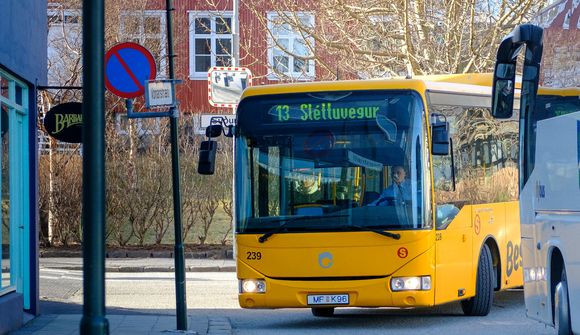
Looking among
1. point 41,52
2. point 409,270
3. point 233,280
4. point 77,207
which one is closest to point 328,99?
point 409,270

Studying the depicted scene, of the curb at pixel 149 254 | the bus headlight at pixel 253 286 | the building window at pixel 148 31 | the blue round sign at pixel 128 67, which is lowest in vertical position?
the curb at pixel 149 254

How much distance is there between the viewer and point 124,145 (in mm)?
29812

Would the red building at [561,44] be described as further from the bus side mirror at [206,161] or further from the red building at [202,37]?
the red building at [202,37]

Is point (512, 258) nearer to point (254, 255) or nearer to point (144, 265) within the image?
point (254, 255)

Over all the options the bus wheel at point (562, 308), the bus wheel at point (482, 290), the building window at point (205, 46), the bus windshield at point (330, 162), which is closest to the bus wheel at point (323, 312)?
the bus wheel at point (482, 290)

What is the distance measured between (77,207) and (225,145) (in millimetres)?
3725

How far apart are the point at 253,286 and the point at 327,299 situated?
0.92 metres

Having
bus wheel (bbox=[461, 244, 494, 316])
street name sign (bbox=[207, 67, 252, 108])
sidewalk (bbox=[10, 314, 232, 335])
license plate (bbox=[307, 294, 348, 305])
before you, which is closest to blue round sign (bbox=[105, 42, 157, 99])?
sidewalk (bbox=[10, 314, 232, 335])

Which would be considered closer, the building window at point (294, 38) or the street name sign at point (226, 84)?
the street name sign at point (226, 84)

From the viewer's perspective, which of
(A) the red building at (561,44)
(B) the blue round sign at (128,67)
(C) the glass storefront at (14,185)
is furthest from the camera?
(B) the blue round sign at (128,67)

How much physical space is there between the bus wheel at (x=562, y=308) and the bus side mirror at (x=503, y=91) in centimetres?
167

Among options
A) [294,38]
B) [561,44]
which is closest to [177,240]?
[561,44]

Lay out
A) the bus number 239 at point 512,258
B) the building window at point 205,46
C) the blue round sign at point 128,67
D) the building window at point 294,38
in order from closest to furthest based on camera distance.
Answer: the blue round sign at point 128,67 < the bus number 239 at point 512,258 < the building window at point 294,38 < the building window at point 205,46

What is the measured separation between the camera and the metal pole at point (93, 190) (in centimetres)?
778
